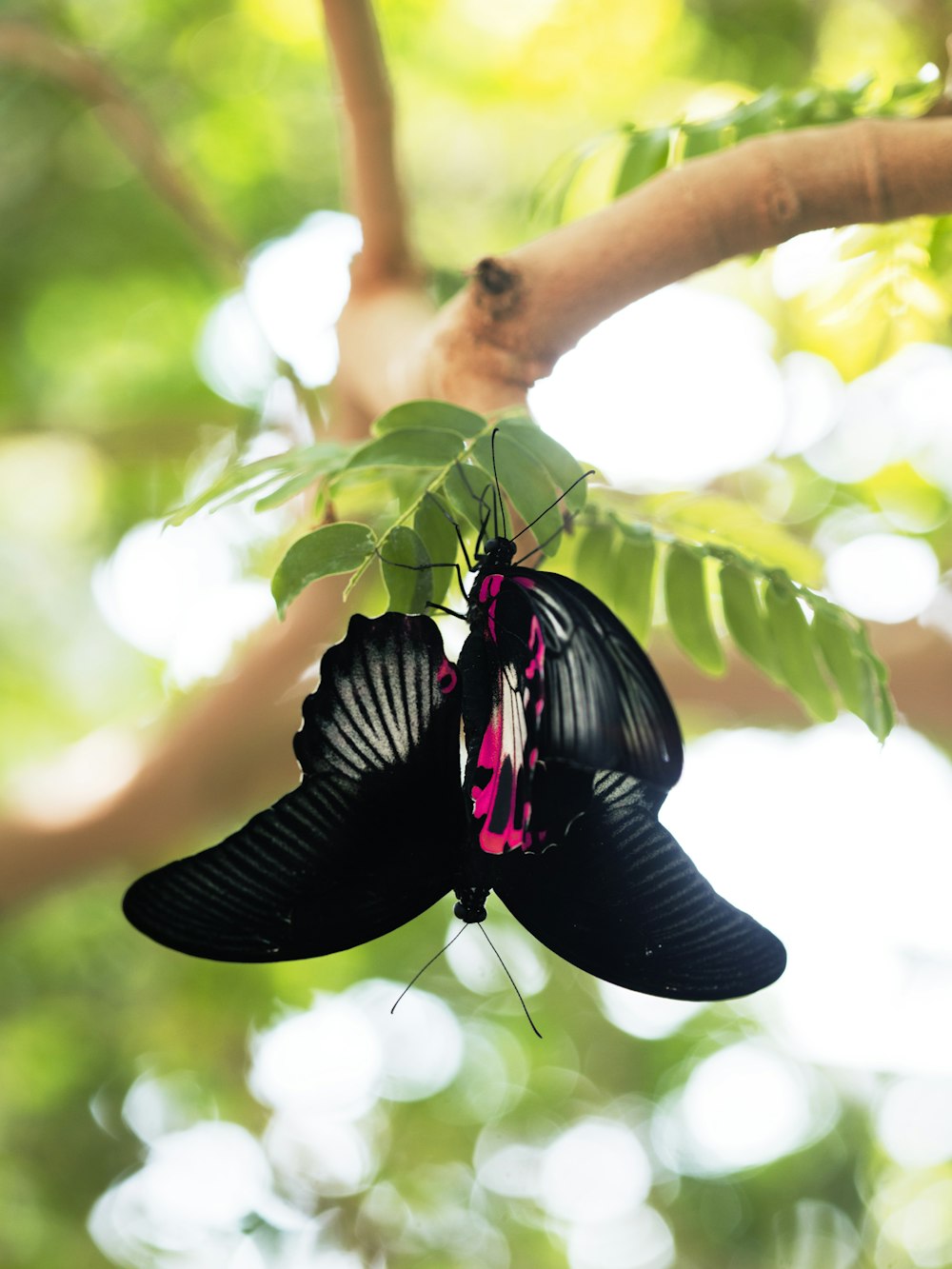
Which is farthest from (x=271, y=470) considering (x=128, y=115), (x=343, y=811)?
(x=128, y=115)

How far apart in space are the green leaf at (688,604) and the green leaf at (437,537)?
0.84ft

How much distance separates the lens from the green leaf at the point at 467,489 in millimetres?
805

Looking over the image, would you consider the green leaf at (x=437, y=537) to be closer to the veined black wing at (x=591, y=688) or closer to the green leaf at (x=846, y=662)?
the veined black wing at (x=591, y=688)

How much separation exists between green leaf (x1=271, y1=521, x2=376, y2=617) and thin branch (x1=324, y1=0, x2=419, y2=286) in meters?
0.87

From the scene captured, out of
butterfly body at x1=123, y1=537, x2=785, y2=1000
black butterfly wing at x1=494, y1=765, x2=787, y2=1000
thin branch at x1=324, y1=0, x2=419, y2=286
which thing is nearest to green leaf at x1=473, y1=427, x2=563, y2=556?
butterfly body at x1=123, y1=537, x2=785, y2=1000

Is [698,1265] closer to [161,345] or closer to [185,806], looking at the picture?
[185,806]

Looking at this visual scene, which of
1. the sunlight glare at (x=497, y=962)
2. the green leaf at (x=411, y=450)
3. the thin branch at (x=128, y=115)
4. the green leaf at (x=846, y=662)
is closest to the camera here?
the green leaf at (x=411, y=450)

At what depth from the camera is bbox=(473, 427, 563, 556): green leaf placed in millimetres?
806

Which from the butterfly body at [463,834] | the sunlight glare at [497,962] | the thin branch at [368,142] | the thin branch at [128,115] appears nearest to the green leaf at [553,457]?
the butterfly body at [463,834]

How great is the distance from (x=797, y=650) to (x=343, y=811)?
17.6 inches

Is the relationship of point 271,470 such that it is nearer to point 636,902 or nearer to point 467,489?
point 467,489

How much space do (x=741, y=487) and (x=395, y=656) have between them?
198 centimetres

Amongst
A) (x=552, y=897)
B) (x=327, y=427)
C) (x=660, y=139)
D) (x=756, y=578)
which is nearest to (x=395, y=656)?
(x=552, y=897)

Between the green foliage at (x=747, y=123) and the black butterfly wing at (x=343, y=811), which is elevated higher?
the green foliage at (x=747, y=123)
